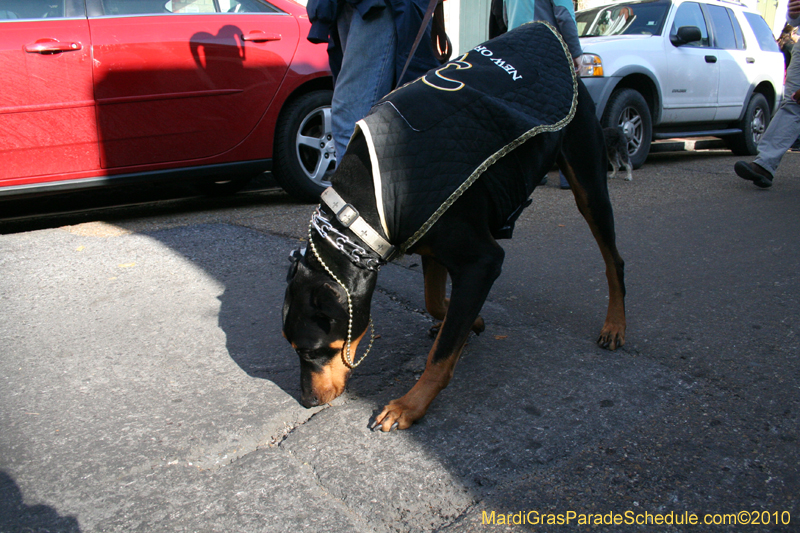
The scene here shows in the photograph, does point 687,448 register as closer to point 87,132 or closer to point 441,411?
point 441,411

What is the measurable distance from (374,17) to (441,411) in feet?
5.75

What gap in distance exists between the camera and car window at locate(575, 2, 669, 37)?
674cm

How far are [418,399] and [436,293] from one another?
726 mm

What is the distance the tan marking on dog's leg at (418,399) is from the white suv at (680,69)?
15.6ft

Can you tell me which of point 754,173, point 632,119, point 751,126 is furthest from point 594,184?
point 751,126

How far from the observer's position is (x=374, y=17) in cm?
271

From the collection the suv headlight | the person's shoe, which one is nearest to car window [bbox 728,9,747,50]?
the suv headlight

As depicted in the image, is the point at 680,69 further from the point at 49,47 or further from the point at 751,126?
the point at 49,47

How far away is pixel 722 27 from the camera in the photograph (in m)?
7.60

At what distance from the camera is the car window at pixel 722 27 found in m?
7.46

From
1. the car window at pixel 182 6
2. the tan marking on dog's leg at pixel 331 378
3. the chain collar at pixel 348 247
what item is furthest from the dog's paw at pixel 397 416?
the car window at pixel 182 6

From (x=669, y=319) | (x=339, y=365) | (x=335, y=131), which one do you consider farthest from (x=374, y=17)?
(x=669, y=319)

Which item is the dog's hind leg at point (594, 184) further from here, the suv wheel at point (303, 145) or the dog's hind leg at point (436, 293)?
the suv wheel at point (303, 145)

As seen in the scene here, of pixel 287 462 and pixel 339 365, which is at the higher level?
pixel 339 365
